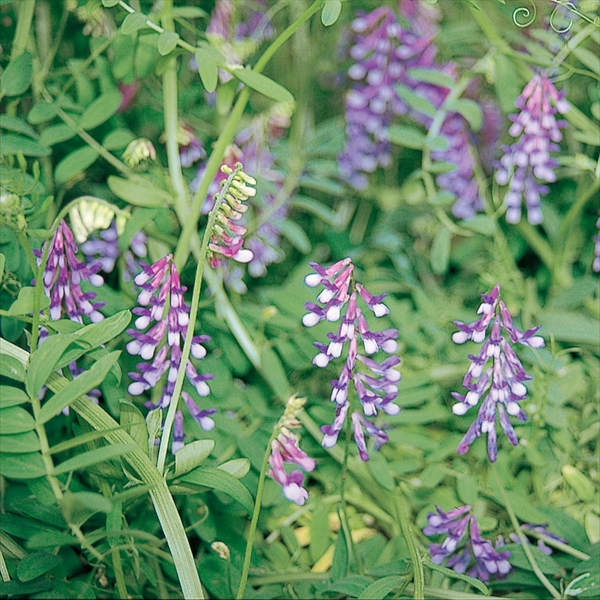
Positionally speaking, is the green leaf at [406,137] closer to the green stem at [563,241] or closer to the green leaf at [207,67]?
the green stem at [563,241]

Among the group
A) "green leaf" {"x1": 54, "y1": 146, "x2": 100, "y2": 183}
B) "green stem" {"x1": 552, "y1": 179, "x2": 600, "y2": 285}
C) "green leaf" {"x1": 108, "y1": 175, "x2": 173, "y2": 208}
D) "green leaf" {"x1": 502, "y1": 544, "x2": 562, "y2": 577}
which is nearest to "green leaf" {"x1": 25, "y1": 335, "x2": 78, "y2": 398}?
"green leaf" {"x1": 108, "y1": 175, "x2": 173, "y2": 208}

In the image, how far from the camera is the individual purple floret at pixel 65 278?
100 cm

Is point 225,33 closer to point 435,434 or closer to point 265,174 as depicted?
point 265,174

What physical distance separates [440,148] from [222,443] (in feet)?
2.40

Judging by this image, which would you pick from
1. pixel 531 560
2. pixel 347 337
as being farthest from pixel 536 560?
pixel 347 337

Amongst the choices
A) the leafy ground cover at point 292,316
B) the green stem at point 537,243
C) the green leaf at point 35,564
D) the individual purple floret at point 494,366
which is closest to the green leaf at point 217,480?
the leafy ground cover at point 292,316

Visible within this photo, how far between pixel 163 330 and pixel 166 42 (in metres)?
0.45

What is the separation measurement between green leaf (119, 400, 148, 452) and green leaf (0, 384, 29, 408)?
0.12m

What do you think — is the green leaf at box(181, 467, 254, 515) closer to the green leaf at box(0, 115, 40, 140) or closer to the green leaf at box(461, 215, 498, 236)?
the green leaf at box(0, 115, 40, 140)

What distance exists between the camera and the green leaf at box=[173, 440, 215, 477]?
92 centimetres

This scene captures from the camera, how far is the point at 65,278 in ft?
3.34

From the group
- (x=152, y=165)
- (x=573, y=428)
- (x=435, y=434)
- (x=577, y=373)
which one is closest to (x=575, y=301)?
(x=577, y=373)

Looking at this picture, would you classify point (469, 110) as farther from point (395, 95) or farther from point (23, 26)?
point (23, 26)

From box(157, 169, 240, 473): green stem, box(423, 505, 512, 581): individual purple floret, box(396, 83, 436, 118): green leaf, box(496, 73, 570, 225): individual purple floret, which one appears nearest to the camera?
box(157, 169, 240, 473): green stem
